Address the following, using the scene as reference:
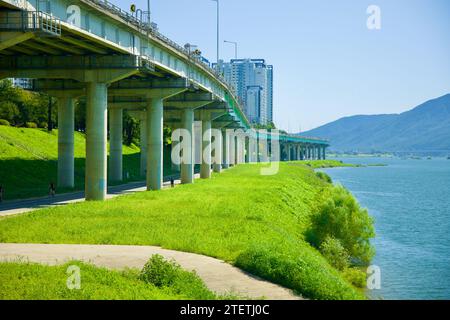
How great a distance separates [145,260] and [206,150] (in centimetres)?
5695

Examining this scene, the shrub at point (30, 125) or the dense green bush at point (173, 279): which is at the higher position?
the shrub at point (30, 125)

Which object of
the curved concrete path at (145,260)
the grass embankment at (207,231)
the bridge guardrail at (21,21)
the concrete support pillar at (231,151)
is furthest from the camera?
the concrete support pillar at (231,151)

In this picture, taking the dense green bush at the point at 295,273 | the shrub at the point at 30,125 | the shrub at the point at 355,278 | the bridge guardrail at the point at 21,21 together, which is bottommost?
the shrub at the point at 355,278

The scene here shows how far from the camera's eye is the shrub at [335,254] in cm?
3177

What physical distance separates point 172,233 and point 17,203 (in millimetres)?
19879

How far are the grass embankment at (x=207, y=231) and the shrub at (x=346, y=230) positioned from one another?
4.50 ft

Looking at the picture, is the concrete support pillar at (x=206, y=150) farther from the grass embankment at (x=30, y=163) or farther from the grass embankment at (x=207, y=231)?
the grass embankment at (x=207, y=231)

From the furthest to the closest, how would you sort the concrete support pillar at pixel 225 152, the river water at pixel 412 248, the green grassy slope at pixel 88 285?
the concrete support pillar at pixel 225 152, the river water at pixel 412 248, the green grassy slope at pixel 88 285

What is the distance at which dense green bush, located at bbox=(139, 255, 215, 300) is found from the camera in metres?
18.3

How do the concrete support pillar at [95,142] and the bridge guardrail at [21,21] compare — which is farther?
the concrete support pillar at [95,142]

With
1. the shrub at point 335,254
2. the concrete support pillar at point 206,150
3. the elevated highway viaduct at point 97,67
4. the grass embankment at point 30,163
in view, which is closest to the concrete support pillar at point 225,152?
the grass embankment at point 30,163

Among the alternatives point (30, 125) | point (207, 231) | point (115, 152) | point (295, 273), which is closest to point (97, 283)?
point (295, 273)

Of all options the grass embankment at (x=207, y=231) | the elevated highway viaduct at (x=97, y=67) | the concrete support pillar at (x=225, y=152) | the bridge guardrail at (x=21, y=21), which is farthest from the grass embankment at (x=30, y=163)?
the concrete support pillar at (x=225, y=152)

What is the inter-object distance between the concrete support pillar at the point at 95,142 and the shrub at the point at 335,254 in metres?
19.2
